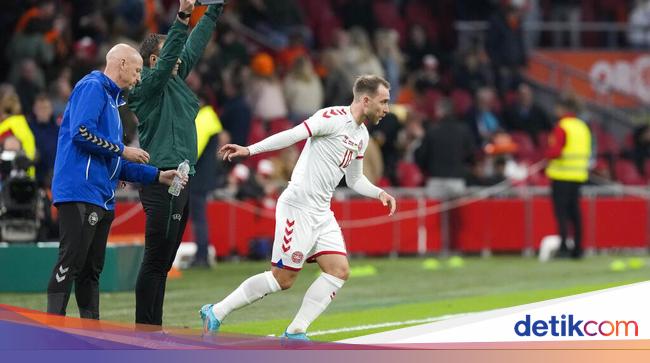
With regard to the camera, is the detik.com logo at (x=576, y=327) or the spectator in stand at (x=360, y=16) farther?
the spectator in stand at (x=360, y=16)

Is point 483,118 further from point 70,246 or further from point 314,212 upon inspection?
point 70,246

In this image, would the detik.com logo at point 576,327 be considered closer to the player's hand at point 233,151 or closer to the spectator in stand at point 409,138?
the player's hand at point 233,151

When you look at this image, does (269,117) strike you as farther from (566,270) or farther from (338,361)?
(338,361)

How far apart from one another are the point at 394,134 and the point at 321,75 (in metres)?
2.22

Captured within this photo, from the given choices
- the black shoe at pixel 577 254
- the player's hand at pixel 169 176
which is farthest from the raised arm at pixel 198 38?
the black shoe at pixel 577 254

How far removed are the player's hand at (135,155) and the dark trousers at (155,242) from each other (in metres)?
0.65

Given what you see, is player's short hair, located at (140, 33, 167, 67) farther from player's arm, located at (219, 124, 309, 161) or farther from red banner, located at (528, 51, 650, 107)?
red banner, located at (528, 51, 650, 107)

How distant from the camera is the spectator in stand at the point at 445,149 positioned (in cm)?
2347

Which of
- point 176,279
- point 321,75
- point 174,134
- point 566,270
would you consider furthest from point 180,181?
point 321,75

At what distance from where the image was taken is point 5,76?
23.6 meters

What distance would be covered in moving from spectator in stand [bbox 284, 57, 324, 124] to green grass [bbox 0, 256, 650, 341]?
10.8ft

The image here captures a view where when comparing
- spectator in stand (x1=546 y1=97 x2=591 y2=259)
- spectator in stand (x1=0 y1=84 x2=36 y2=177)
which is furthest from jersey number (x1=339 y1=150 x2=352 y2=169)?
spectator in stand (x1=546 y1=97 x2=591 y2=259)

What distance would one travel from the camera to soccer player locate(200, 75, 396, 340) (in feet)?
35.4

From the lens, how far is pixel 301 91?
24.6 m
